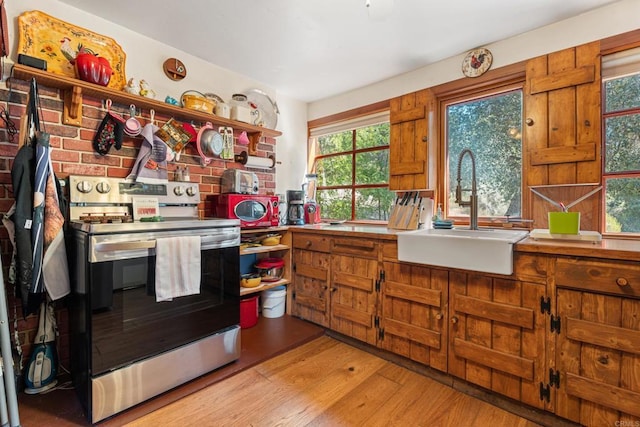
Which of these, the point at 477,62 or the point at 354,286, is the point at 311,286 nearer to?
the point at 354,286

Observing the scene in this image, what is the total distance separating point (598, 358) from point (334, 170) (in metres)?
2.48

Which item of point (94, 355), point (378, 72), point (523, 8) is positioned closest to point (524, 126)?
Answer: point (523, 8)

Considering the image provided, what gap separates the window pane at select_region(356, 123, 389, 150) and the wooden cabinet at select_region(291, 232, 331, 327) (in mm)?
1162

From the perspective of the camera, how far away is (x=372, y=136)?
2961 mm

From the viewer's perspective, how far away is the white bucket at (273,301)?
261cm

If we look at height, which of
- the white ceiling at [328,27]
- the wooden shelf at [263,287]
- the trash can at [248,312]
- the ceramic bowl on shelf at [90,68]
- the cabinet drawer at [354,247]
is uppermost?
the white ceiling at [328,27]

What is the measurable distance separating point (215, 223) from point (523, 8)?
2.22 m

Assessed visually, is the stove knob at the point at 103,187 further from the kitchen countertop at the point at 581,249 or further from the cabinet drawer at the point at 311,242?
the kitchen countertop at the point at 581,249

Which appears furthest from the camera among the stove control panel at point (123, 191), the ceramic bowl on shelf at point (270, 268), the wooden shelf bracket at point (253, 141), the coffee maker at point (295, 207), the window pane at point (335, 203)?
the window pane at point (335, 203)

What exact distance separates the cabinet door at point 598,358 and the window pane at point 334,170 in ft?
6.94

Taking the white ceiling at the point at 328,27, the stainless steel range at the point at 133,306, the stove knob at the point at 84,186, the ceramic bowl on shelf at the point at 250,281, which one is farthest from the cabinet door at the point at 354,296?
the stove knob at the point at 84,186

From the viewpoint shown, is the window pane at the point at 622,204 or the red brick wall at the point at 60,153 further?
the window pane at the point at 622,204

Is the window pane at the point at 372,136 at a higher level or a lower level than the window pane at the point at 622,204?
higher

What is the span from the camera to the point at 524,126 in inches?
80.2
